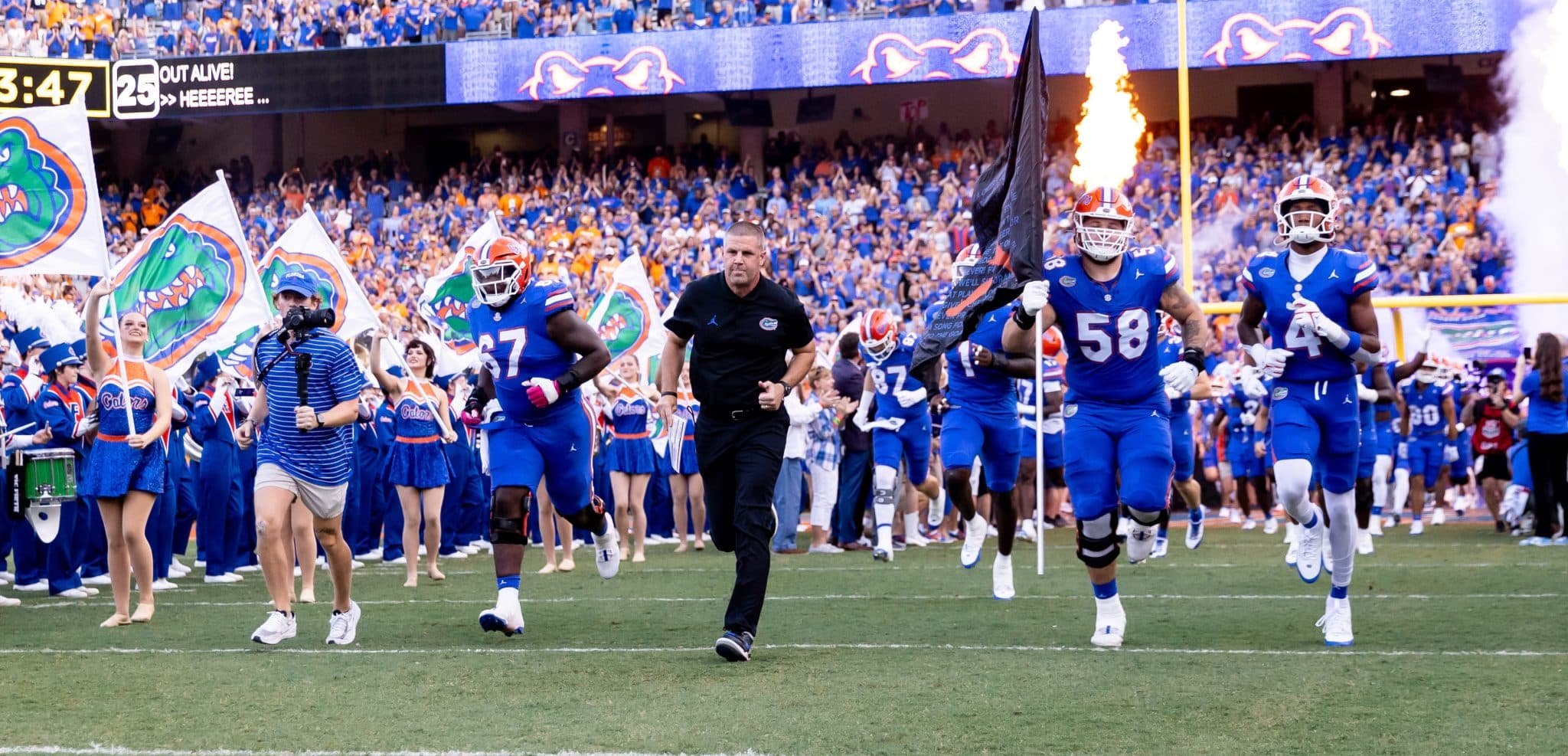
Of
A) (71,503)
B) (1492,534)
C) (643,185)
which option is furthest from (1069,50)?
(71,503)

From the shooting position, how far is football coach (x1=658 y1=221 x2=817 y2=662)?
8.58 m

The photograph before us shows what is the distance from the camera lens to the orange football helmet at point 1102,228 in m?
8.77

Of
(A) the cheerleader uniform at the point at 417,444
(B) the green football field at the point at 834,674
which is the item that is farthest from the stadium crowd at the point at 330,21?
(B) the green football field at the point at 834,674

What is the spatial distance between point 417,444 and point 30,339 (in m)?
2.74

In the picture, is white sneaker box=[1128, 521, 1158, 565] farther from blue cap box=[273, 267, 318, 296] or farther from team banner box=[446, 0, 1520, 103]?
team banner box=[446, 0, 1520, 103]

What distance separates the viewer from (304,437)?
9.11 m

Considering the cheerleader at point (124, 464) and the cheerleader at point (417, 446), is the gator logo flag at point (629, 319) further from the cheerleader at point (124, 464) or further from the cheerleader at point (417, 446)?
the cheerleader at point (124, 464)

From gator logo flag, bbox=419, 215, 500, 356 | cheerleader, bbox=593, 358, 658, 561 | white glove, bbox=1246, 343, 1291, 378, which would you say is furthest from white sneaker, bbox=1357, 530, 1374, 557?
gator logo flag, bbox=419, 215, 500, 356

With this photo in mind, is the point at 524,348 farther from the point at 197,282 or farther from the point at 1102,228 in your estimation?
the point at 197,282

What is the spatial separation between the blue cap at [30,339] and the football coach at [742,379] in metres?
5.97

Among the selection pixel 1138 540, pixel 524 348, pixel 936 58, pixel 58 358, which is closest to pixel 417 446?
pixel 58 358

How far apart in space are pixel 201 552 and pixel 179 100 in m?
20.6

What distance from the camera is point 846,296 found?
89.7ft

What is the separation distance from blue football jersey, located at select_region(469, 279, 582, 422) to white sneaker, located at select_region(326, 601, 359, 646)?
1.27 meters
